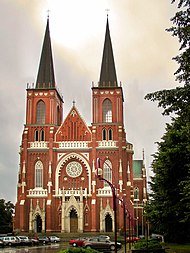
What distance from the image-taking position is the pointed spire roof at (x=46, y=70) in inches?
3243

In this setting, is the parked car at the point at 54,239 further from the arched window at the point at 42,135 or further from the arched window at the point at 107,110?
A: the arched window at the point at 107,110

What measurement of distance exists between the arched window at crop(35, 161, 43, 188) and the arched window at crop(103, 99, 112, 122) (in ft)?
48.8

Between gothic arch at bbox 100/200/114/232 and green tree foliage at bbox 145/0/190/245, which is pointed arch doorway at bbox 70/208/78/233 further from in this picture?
green tree foliage at bbox 145/0/190/245

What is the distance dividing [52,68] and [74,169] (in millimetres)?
21203

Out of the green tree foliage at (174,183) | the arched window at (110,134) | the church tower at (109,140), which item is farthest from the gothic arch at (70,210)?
the green tree foliage at (174,183)

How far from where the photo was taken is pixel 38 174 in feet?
255

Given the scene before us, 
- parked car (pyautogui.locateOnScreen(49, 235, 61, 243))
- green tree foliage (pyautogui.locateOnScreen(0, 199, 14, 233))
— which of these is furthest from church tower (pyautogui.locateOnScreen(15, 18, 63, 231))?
green tree foliage (pyautogui.locateOnScreen(0, 199, 14, 233))

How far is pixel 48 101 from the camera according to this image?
266 feet

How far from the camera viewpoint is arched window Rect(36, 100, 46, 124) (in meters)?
80.8

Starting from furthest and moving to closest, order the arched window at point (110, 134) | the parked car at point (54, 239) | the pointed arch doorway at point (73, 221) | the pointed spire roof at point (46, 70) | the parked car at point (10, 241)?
1. the pointed spire roof at point (46, 70)
2. the arched window at point (110, 134)
3. the pointed arch doorway at point (73, 221)
4. the parked car at point (54, 239)
5. the parked car at point (10, 241)

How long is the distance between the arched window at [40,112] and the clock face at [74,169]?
1021 centimetres

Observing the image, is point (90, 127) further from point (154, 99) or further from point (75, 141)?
point (154, 99)

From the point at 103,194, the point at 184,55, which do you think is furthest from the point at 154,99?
the point at 103,194

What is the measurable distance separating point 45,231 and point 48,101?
2429 cm
